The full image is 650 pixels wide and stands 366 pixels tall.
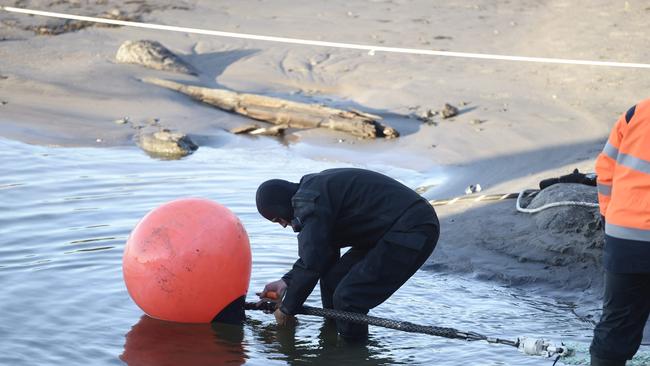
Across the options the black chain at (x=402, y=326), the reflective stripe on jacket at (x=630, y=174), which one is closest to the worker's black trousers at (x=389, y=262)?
the black chain at (x=402, y=326)

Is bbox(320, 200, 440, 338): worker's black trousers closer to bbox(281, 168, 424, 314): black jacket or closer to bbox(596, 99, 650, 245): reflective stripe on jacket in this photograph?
bbox(281, 168, 424, 314): black jacket

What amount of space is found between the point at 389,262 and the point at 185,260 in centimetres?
128

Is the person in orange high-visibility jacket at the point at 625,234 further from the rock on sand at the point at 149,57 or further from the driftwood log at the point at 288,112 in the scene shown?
the rock on sand at the point at 149,57

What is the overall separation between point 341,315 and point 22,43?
1181 cm

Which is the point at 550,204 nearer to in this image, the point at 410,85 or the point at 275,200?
the point at 275,200

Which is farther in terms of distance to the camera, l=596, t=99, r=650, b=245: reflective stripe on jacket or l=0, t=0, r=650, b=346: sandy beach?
l=0, t=0, r=650, b=346: sandy beach

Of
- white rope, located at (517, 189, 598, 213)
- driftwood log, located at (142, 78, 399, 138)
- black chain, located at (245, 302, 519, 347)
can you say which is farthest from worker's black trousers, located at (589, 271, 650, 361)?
driftwood log, located at (142, 78, 399, 138)

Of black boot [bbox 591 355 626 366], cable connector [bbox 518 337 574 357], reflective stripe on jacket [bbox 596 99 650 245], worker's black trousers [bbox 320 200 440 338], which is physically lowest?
cable connector [bbox 518 337 574 357]

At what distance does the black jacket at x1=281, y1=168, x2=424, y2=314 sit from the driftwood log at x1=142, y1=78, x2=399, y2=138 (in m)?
6.67

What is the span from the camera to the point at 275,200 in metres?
6.53

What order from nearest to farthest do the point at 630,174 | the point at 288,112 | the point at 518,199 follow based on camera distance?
the point at 630,174 < the point at 518,199 < the point at 288,112

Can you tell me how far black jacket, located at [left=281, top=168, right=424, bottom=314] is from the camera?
21.3 feet

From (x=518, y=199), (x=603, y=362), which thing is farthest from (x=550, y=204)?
(x=603, y=362)

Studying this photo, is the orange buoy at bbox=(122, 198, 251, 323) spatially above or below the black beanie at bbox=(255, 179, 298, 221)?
below
